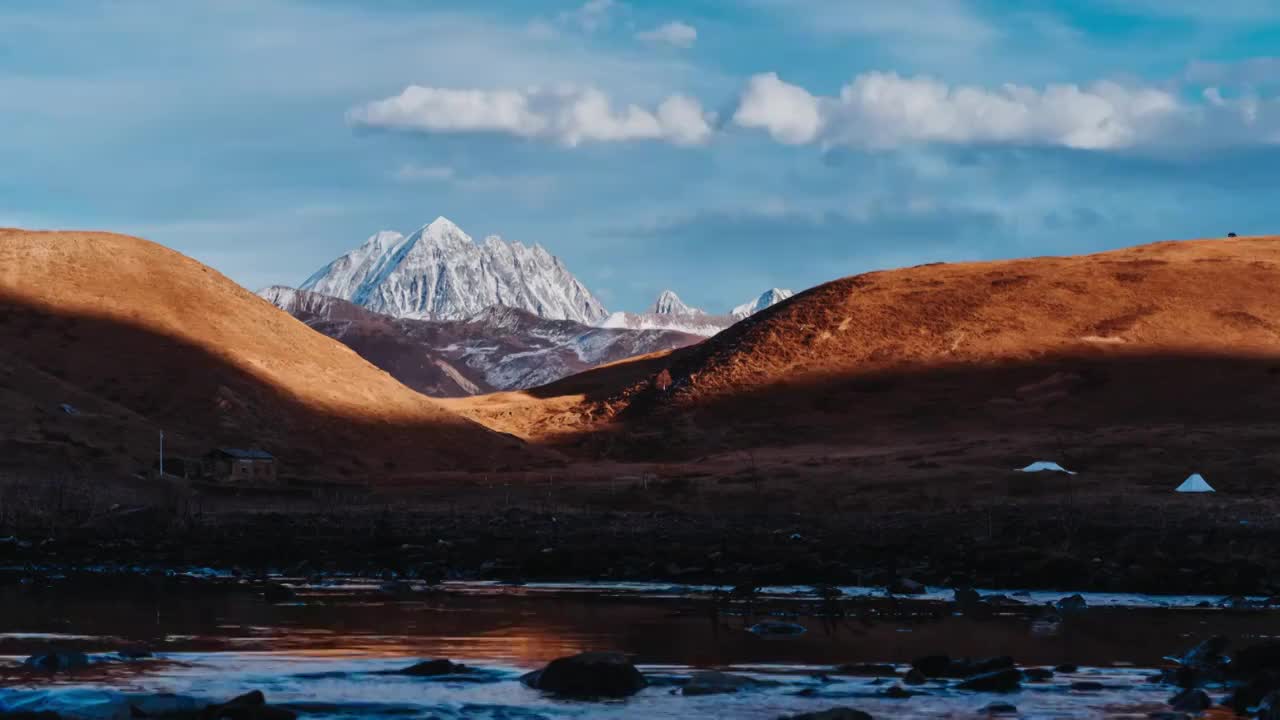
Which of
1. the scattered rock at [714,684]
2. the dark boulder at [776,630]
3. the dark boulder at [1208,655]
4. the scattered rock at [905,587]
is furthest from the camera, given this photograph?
the scattered rock at [905,587]

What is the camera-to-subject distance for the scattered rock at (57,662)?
2434cm

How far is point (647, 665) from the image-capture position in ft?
86.5

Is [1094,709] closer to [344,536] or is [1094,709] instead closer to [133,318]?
[344,536]

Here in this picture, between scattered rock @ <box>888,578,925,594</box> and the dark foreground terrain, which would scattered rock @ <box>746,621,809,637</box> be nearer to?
scattered rock @ <box>888,578,925,594</box>

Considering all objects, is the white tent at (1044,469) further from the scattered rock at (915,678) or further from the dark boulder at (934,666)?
the scattered rock at (915,678)

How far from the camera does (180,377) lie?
111m

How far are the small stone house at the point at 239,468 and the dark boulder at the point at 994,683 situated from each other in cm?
6882

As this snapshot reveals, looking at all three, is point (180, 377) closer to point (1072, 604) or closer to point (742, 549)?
point (742, 549)

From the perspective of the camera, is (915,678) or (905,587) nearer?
(915,678)

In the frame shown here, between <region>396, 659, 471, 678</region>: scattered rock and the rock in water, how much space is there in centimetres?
175

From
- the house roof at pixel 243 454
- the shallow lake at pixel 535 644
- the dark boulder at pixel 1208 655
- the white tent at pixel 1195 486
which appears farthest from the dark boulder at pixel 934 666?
the house roof at pixel 243 454

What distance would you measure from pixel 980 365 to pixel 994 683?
355ft

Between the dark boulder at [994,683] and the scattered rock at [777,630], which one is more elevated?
the scattered rock at [777,630]

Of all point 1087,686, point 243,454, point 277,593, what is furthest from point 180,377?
point 1087,686
